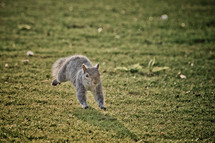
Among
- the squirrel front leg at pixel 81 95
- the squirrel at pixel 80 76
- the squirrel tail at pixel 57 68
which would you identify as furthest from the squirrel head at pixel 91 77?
the squirrel tail at pixel 57 68

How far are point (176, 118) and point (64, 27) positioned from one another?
20.2ft

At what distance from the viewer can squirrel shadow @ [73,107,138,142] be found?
3.60 metres

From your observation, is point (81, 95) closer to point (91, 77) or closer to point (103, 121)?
point (91, 77)

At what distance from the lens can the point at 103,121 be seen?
153 inches

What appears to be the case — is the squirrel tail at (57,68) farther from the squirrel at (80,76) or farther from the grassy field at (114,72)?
the grassy field at (114,72)

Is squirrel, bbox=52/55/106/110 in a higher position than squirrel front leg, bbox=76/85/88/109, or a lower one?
higher

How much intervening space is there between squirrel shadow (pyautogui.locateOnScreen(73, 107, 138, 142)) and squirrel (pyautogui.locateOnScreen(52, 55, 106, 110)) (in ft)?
0.52

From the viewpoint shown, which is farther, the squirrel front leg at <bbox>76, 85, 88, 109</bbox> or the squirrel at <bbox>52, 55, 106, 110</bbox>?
the squirrel front leg at <bbox>76, 85, 88, 109</bbox>

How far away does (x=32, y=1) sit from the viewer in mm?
11734

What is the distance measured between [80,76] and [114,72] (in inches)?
60.8

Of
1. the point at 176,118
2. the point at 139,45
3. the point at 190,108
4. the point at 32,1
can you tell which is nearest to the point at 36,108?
the point at 176,118

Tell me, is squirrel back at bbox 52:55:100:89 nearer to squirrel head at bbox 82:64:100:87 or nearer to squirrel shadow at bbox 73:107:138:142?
squirrel head at bbox 82:64:100:87

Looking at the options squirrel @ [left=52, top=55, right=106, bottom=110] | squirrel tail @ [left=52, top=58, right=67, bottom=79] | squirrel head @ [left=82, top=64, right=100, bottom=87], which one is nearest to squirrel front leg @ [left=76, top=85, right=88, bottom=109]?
squirrel @ [left=52, top=55, right=106, bottom=110]

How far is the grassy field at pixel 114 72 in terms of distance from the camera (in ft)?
12.1
